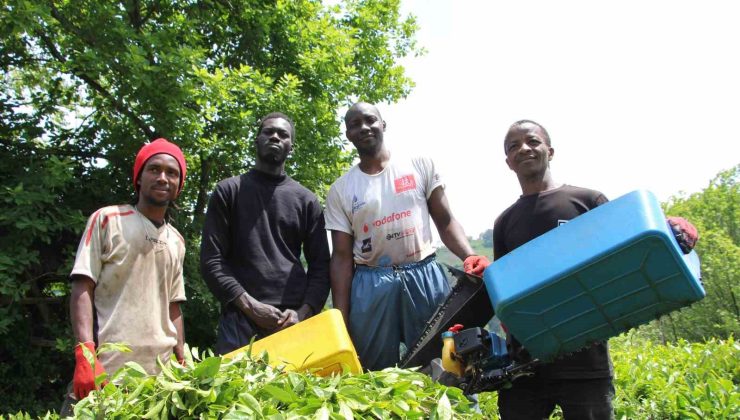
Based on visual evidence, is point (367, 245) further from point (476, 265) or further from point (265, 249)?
point (476, 265)

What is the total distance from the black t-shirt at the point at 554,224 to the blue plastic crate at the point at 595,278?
41 centimetres

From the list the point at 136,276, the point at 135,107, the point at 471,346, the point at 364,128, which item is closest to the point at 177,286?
the point at 136,276

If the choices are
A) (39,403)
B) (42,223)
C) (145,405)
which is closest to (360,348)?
(145,405)

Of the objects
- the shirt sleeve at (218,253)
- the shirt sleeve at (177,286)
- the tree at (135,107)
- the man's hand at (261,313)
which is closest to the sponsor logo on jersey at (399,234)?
the man's hand at (261,313)

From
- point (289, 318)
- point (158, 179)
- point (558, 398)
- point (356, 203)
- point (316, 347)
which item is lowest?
point (558, 398)

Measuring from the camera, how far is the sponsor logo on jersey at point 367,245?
3123 millimetres

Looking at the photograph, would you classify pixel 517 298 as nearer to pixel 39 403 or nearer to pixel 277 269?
pixel 277 269

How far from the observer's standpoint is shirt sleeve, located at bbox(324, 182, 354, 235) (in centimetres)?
319

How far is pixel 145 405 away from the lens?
1.65 m

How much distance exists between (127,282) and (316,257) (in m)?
1.00

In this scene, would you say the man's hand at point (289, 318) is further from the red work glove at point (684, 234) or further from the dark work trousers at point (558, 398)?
the red work glove at point (684, 234)

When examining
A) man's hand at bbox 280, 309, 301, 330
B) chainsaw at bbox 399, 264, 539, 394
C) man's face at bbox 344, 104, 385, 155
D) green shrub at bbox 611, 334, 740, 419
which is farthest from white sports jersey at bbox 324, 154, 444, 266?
green shrub at bbox 611, 334, 740, 419

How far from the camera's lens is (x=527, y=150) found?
2.79 m

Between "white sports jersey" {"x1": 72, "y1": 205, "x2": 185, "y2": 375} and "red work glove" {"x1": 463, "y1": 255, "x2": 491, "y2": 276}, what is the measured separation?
1454mm
